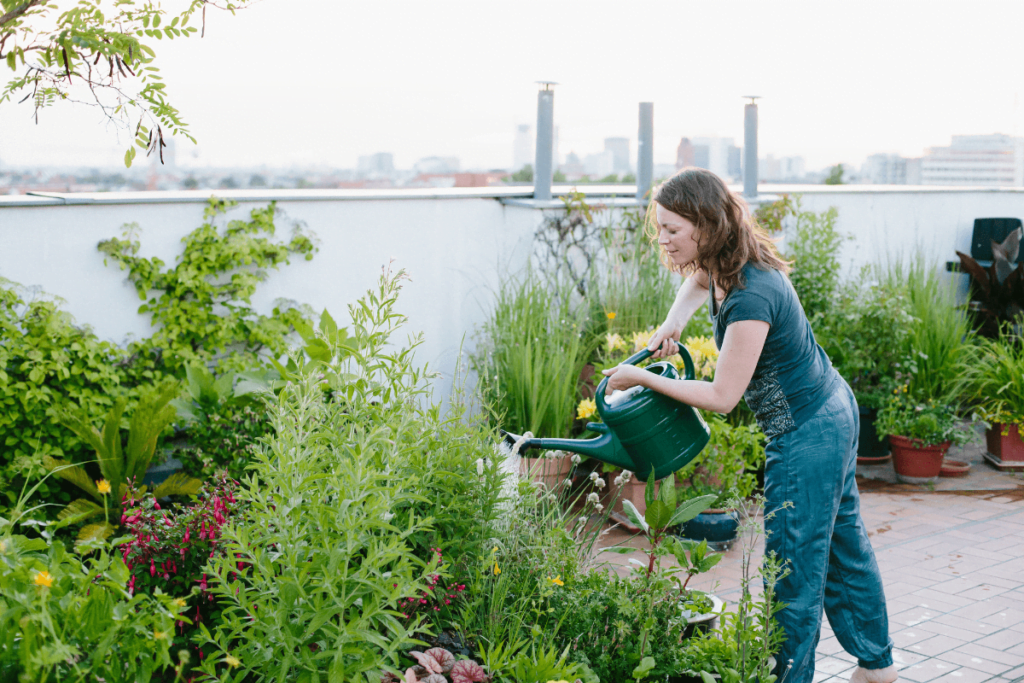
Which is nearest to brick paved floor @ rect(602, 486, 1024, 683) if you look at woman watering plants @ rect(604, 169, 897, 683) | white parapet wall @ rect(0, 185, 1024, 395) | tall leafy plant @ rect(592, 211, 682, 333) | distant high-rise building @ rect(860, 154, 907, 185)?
woman watering plants @ rect(604, 169, 897, 683)

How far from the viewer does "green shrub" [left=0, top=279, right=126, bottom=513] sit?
3.44 meters

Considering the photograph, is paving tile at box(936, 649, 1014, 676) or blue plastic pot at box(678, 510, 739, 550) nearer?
paving tile at box(936, 649, 1014, 676)

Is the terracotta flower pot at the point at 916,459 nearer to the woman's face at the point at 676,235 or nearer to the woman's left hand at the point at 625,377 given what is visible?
the woman's face at the point at 676,235

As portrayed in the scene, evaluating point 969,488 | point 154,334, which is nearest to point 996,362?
point 969,488

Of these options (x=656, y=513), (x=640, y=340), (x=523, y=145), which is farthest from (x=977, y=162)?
(x=656, y=513)

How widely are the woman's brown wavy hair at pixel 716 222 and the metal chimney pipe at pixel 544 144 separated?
294 cm

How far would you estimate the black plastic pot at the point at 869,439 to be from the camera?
5379mm

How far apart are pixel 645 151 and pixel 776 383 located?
3.49 meters

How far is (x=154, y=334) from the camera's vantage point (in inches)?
161

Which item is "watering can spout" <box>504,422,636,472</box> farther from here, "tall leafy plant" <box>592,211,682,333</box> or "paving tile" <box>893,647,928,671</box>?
"tall leafy plant" <box>592,211,682,333</box>

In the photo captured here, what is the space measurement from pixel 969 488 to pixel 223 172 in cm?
491

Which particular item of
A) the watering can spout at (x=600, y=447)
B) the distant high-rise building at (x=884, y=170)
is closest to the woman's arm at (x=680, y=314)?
the watering can spout at (x=600, y=447)

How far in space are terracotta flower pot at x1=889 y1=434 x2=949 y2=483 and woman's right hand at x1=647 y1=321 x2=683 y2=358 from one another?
3072 mm

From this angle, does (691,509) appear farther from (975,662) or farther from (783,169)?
(783,169)
